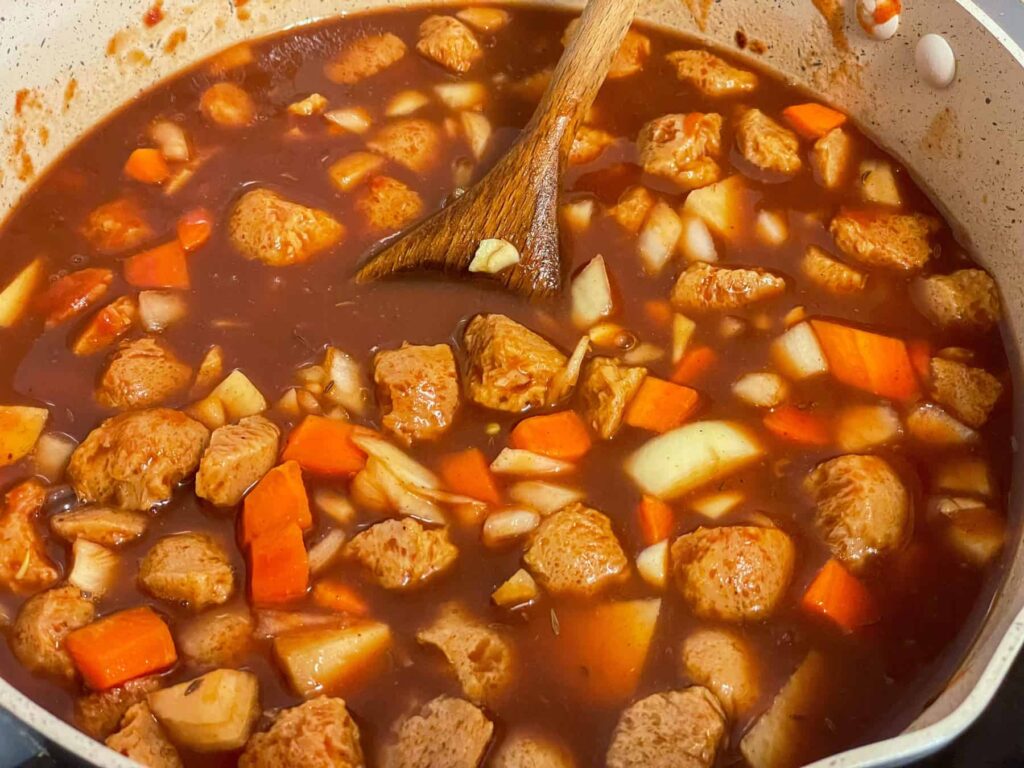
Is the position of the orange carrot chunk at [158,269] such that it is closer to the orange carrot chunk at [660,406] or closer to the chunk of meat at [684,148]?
the orange carrot chunk at [660,406]

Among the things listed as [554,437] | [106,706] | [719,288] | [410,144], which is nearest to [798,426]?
[719,288]

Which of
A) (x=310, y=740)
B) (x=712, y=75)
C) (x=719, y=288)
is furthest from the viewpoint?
(x=712, y=75)

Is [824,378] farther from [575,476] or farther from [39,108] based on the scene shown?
[39,108]

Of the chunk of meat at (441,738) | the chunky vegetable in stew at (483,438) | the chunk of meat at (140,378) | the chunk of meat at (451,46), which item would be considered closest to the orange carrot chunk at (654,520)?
the chunky vegetable in stew at (483,438)

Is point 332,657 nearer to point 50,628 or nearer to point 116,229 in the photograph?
point 50,628

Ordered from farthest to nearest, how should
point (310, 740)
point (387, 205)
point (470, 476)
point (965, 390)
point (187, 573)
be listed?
point (387, 205) → point (965, 390) → point (470, 476) → point (187, 573) → point (310, 740)

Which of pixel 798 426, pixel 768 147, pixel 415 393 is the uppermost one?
pixel 768 147
